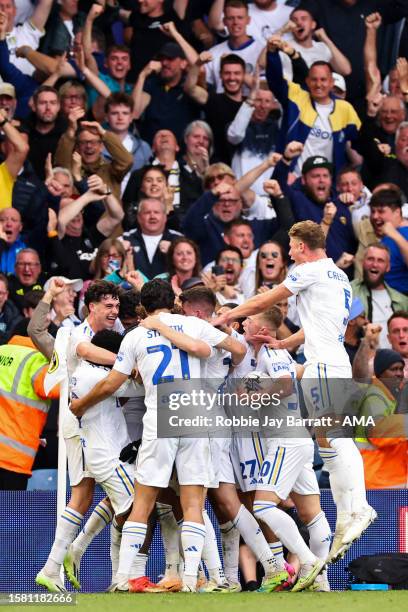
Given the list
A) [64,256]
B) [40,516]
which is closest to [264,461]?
[40,516]

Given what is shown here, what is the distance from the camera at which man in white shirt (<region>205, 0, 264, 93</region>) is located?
16.7m

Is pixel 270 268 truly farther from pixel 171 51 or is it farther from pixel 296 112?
pixel 171 51

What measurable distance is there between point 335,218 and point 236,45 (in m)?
3.06

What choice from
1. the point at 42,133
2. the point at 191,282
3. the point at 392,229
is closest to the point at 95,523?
the point at 191,282

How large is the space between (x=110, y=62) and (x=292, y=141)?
240 centimetres

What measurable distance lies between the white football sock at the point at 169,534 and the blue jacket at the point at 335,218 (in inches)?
209

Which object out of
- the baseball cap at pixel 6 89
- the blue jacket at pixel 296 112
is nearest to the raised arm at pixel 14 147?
the baseball cap at pixel 6 89

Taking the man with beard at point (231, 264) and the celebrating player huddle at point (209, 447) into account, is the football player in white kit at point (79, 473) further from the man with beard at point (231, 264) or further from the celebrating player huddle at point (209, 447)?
the man with beard at point (231, 264)

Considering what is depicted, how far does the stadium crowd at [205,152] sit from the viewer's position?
13836 mm

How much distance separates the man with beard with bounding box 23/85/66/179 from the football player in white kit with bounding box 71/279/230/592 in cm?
592

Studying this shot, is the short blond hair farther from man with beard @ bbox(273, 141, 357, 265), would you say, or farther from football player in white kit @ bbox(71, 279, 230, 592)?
man with beard @ bbox(273, 141, 357, 265)

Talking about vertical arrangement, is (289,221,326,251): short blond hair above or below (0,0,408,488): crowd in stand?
below

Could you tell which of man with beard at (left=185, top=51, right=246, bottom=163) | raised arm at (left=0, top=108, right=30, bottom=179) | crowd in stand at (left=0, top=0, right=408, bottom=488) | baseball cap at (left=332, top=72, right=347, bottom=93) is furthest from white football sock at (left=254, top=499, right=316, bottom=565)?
baseball cap at (left=332, top=72, right=347, bottom=93)

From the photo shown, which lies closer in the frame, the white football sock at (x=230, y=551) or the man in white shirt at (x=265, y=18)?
the white football sock at (x=230, y=551)
